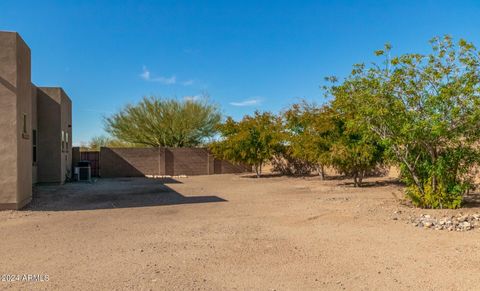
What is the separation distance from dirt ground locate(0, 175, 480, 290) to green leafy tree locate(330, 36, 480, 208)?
0.89 meters

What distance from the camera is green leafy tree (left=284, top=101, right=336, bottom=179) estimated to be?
643 inches

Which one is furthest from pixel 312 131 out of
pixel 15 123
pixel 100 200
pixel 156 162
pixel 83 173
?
pixel 83 173

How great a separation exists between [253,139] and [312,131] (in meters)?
5.75

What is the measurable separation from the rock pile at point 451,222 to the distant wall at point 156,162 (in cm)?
1860

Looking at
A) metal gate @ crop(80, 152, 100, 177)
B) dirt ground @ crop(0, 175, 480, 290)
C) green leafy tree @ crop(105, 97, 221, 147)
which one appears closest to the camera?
dirt ground @ crop(0, 175, 480, 290)

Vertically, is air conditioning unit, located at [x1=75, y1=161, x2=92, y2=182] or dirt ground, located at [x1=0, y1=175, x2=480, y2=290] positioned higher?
air conditioning unit, located at [x1=75, y1=161, x2=92, y2=182]

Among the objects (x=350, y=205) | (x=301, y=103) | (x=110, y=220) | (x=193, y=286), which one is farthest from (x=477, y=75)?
(x=301, y=103)

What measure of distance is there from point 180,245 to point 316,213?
4.32m

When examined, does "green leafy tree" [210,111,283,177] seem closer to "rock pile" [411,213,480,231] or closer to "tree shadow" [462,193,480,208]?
"tree shadow" [462,193,480,208]

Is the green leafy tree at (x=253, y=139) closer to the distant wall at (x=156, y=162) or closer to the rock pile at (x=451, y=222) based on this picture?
the distant wall at (x=156, y=162)

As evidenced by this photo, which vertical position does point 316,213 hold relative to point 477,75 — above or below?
below

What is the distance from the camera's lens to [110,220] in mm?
8781

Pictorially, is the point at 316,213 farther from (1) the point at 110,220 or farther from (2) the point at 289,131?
(2) the point at 289,131

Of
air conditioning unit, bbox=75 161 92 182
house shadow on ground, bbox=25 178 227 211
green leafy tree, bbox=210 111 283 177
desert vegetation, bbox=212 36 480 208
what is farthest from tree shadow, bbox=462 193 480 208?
air conditioning unit, bbox=75 161 92 182
